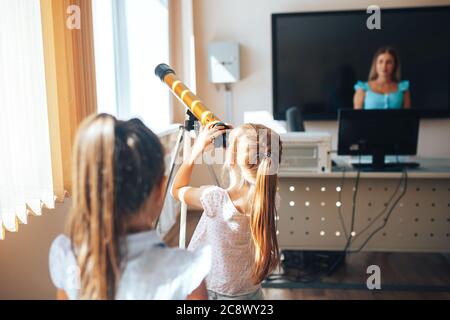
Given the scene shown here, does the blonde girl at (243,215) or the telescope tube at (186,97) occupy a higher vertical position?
the telescope tube at (186,97)

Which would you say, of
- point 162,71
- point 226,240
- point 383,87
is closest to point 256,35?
point 383,87

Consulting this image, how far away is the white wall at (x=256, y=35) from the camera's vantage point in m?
3.55

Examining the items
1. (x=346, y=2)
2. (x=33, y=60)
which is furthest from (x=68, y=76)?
(x=346, y=2)

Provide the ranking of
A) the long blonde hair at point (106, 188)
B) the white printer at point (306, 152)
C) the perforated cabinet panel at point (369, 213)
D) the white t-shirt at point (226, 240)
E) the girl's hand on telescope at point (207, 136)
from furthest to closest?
the perforated cabinet panel at point (369, 213), the white printer at point (306, 152), the white t-shirt at point (226, 240), the girl's hand on telescope at point (207, 136), the long blonde hair at point (106, 188)

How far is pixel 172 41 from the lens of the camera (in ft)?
6.14

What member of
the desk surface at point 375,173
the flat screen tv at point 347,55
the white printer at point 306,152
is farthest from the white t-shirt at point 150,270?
the flat screen tv at point 347,55

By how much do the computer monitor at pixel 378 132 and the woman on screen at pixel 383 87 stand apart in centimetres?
57

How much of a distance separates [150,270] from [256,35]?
3.17 m

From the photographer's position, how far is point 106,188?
669 mm

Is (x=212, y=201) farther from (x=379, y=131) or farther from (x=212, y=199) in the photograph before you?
(x=379, y=131)

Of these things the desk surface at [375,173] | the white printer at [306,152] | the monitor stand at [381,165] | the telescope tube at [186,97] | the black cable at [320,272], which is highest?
the telescope tube at [186,97]

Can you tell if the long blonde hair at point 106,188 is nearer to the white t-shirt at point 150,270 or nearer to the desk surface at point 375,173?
the white t-shirt at point 150,270

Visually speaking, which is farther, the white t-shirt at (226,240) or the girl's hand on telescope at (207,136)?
the white t-shirt at (226,240)

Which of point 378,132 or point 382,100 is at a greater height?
point 382,100
